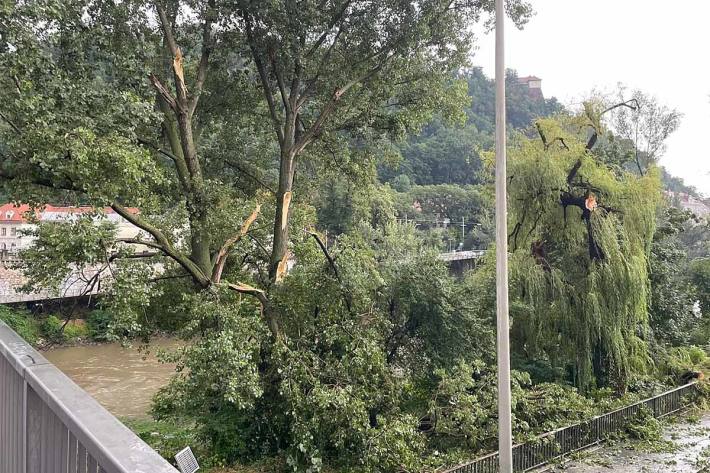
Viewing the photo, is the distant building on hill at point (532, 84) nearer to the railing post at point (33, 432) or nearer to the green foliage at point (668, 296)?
the green foliage at point (668, 296)

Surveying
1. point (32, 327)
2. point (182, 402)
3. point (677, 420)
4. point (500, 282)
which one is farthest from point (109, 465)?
point (32, 327)

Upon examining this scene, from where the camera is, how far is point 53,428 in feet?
6.02

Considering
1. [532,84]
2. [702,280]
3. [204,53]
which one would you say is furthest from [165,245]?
[532,84]

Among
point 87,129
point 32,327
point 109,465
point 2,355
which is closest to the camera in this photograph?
point 109,465

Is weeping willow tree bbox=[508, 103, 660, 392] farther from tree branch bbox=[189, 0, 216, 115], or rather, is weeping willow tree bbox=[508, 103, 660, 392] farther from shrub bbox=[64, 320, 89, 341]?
shrub bbox=[64, 320, 89, 341]

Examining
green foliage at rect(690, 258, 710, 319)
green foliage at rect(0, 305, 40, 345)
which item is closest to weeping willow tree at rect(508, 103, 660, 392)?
green foliage at rect(690, 258, 710, 319)

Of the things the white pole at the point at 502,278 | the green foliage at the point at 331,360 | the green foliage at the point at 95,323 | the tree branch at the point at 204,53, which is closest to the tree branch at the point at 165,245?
the green foliage at the point at 331,360

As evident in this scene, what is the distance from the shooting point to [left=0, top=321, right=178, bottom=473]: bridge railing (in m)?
1.33

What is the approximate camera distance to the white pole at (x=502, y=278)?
7.87 m

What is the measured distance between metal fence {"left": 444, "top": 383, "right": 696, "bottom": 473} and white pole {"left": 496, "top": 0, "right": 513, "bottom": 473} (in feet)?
7.36

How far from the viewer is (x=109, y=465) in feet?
4.26

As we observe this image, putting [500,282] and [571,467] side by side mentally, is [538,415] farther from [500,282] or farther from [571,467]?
[500,282]

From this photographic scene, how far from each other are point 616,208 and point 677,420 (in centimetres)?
601

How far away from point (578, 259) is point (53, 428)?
580 inches
